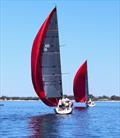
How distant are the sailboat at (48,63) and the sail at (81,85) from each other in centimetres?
3114

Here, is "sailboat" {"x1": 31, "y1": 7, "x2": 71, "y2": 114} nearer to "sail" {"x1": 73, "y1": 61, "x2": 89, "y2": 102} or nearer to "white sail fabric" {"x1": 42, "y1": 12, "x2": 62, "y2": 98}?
"white sail fabric" {"x1": 42, "y1": 12, "x2": 62, "y2": 98}

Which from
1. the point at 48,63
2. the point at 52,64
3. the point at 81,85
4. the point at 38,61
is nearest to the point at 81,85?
the point at 81,85

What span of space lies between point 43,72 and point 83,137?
27.4 metres

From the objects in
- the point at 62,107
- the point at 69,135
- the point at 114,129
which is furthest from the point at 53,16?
the point at 69,135

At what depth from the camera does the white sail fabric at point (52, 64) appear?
65438 millimetres

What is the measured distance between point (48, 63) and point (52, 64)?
2.07 feet

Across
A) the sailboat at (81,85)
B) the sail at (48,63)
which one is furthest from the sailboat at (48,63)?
the sailboat at (81,85)

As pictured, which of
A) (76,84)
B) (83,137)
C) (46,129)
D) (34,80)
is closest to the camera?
(83,137)

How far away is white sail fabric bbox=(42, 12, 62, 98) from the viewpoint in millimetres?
65438

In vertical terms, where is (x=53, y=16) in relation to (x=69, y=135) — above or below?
above

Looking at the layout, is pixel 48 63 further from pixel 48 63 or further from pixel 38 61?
pixel 38 61

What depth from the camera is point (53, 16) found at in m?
66.9

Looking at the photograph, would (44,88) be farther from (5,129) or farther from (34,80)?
(5,129)

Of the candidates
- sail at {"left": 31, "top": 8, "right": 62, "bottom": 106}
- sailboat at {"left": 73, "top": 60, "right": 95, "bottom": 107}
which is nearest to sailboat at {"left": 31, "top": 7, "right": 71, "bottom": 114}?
sail at {"left": 31, "top": 8, "right": 62, "bottom": 106}
